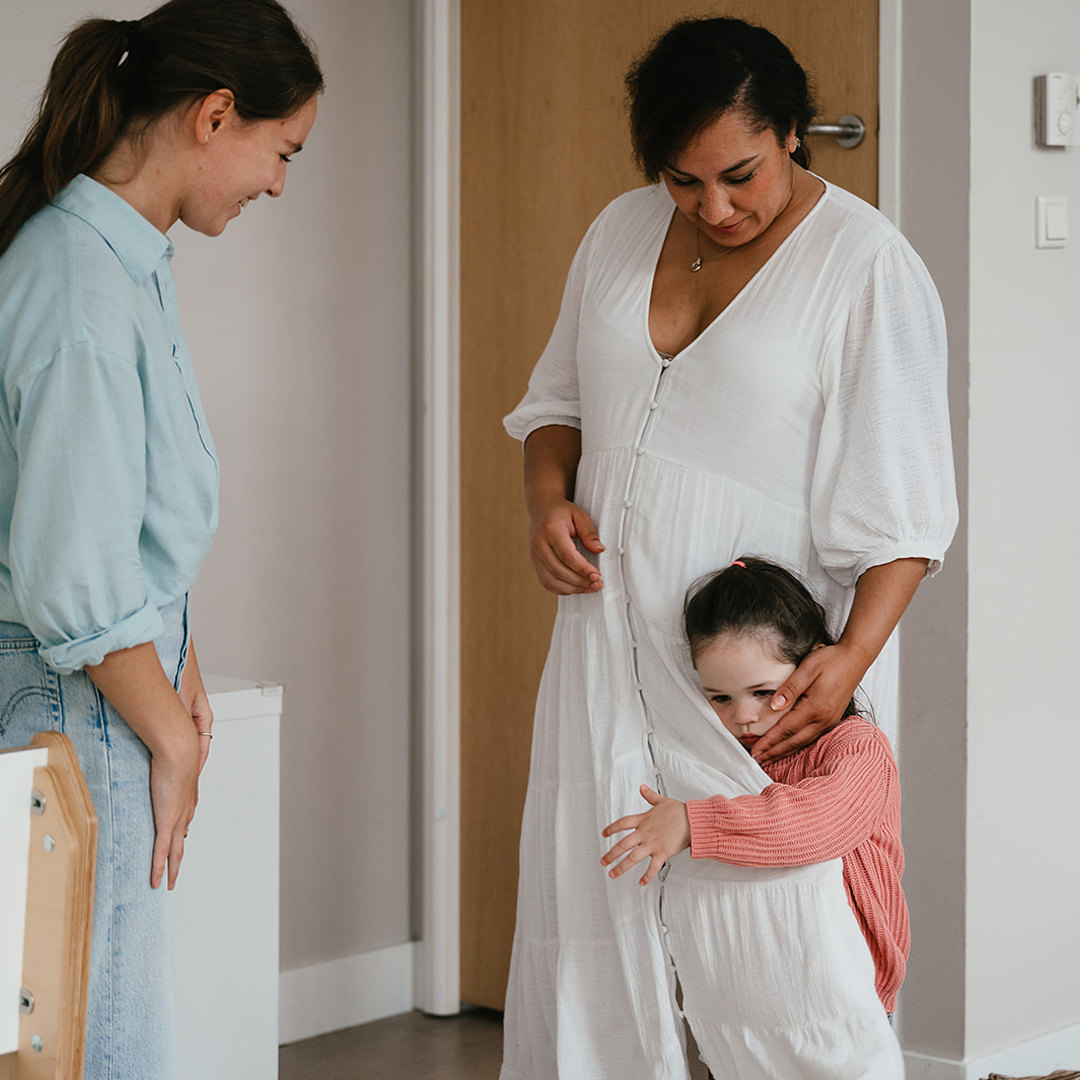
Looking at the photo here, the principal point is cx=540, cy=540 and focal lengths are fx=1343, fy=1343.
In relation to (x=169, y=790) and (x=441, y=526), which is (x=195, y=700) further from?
(x=441, y=526)

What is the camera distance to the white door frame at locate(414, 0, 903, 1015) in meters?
2.54

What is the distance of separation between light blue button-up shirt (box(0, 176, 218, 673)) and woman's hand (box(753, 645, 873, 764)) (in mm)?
579

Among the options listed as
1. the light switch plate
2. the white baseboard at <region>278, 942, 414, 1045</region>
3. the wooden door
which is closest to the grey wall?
the light switch plate

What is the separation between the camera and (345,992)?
8.23 feet

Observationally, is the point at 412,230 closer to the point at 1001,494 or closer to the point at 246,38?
the point at 1001,494

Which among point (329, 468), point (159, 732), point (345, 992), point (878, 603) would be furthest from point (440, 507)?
point (159, 732)

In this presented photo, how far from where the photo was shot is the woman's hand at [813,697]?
126 cm

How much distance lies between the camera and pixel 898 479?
1.25 metres

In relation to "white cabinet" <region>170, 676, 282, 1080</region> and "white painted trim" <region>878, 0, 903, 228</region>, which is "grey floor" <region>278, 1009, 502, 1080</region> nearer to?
"white cabinet" <region>170, 676, 282, 1080</region>

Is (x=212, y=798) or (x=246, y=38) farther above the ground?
(x=246, y=38)

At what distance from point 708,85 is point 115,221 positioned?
1.88ft

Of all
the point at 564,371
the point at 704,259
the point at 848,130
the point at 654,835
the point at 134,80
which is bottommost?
the point at 654,835

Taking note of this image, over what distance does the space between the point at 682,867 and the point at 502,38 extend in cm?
174

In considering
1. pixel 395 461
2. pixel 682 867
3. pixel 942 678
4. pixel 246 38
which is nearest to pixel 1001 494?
pixel 942 678
